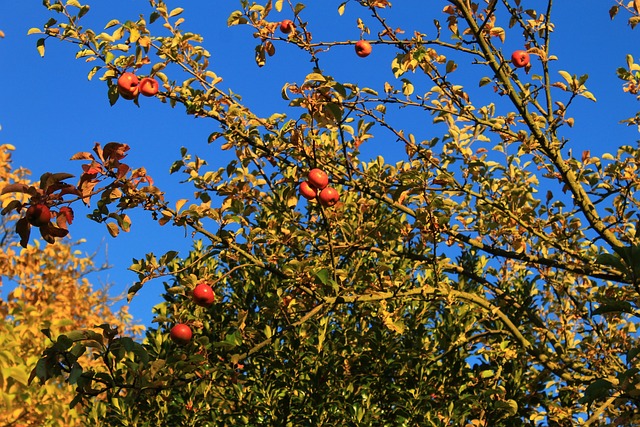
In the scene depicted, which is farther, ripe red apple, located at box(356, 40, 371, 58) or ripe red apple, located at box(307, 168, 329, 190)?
ripe red apple, located at box(356, 40, 371, 58)

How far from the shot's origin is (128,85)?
4.23 m

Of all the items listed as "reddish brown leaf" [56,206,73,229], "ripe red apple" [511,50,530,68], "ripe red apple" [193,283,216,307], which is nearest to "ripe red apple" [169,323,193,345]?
"ripe red apple" [193,283,216,307]

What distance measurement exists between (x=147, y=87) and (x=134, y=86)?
116mm

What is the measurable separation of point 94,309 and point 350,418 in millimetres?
8156

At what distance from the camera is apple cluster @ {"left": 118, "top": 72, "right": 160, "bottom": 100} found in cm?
423

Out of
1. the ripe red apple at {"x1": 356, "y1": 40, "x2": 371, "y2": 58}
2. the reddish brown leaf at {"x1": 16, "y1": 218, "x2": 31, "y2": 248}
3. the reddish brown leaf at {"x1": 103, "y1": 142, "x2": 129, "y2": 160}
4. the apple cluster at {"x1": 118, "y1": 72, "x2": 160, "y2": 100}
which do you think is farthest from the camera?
the ripe red apple at {"x1": 356, "y1": 40, "x2": 371, "y2": 58}

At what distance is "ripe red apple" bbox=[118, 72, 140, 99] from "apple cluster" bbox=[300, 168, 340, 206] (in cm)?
118

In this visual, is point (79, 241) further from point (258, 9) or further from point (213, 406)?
point (258, 9)

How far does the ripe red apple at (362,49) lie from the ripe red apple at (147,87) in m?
1.36

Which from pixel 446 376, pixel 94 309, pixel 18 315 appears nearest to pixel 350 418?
pixel 446 376

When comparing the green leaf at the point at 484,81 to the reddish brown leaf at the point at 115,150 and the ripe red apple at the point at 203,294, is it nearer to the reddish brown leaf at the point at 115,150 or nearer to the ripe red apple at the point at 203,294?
the ripe red apple at the point at 203,294

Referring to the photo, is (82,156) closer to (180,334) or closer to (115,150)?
(115,150)

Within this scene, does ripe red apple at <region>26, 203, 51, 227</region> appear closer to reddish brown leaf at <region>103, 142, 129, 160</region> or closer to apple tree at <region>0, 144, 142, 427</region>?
reddish brown leaf at <region>103, 142, 129, 160</region>

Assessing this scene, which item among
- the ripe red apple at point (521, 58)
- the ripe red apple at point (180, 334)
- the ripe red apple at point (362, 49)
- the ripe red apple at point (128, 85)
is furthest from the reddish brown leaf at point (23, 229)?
the ripe red apple at point (521, 58)
